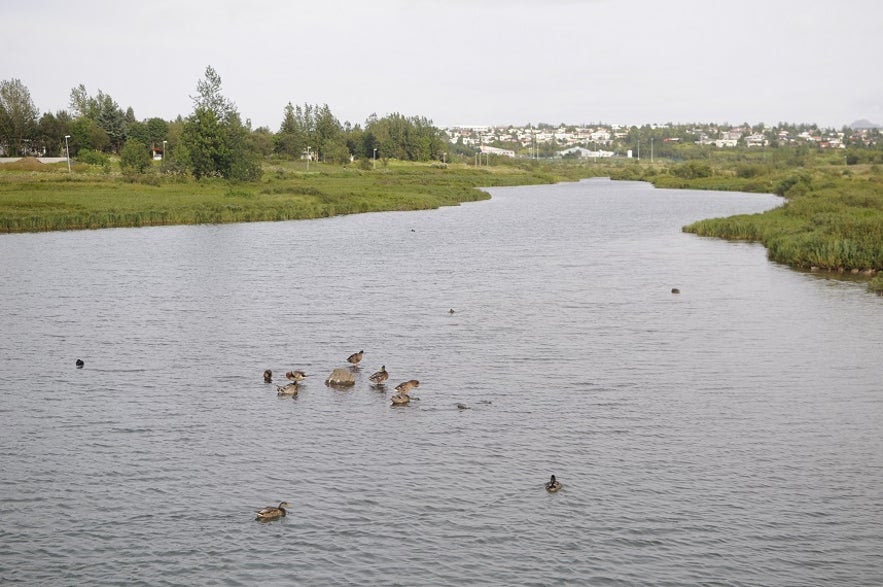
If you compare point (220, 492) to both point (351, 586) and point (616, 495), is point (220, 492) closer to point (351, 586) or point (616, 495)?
point (351, 586)

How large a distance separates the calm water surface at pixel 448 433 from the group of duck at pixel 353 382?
16.0 inches

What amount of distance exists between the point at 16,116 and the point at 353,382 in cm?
14872

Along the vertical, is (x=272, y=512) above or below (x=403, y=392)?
below

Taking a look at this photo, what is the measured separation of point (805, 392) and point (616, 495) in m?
11.5

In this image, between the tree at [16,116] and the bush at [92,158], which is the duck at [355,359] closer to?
the bush at [92,158]

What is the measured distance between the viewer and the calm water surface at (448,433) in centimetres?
1825

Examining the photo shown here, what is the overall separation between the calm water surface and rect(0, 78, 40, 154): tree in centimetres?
11339

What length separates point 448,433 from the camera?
25344 mm

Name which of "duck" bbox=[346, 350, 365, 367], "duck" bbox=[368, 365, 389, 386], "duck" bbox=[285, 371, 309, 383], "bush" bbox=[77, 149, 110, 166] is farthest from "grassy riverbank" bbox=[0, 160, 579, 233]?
"duck" bbox=[368, 365, 389, 386]

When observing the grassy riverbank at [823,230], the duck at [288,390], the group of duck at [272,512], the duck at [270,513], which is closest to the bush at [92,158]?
the grassy riverbank at [823,230]

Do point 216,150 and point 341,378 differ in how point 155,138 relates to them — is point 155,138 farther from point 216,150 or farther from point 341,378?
point 341,378

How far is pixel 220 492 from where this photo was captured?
21.2 metres

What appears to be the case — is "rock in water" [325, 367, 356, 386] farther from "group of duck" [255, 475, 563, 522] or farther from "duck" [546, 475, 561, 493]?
"duck" [546, 475, 561, 493]

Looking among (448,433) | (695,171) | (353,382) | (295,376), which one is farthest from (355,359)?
(695,171)
